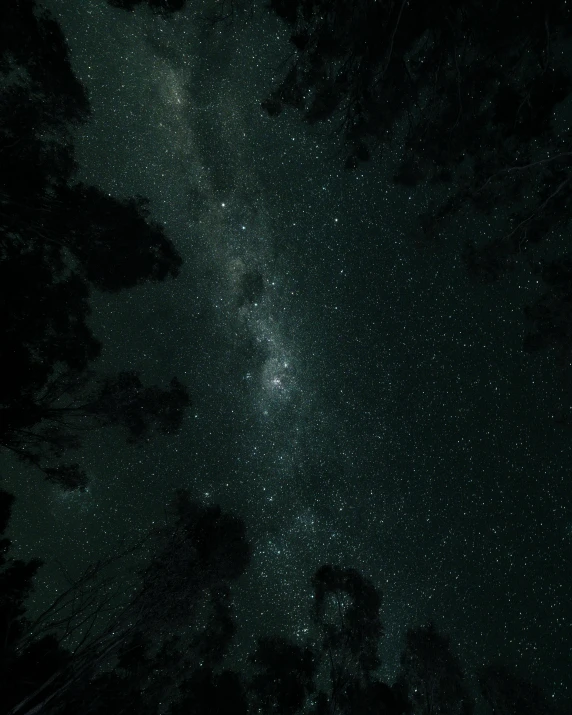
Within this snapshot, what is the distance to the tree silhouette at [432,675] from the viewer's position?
33.9 feet

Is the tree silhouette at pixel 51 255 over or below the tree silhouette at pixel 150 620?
over

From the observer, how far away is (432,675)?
10.5m

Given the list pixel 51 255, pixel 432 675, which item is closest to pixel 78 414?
pixel 51 255

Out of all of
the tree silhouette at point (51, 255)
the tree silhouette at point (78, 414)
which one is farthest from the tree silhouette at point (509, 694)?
the tree silhouette at point (51, 255)

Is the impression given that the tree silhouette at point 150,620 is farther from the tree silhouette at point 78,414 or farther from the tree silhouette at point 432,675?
the tree silhouette at point 432,675

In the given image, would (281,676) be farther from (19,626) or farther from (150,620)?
(19,626)

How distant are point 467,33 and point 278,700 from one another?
52.6 feet

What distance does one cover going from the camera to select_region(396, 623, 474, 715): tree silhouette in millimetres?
10336

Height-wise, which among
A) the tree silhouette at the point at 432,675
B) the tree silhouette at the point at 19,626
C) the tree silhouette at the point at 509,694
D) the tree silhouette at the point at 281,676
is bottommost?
the tree silhouette at the point at 19,626

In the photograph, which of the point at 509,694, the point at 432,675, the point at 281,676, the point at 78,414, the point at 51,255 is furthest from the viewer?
the point at 509,694

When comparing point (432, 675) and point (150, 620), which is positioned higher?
point (432, 675)

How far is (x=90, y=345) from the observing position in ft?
29.6

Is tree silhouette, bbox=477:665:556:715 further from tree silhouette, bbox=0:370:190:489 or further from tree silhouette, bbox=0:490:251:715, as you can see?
tree silhouette, bbox=0:370:190:489

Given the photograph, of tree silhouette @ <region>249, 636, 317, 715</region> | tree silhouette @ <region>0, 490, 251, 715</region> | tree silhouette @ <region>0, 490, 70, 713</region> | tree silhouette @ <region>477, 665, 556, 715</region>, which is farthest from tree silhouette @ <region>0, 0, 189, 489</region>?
tree silhouette @ <region>477, 665, 556, 715</region>
